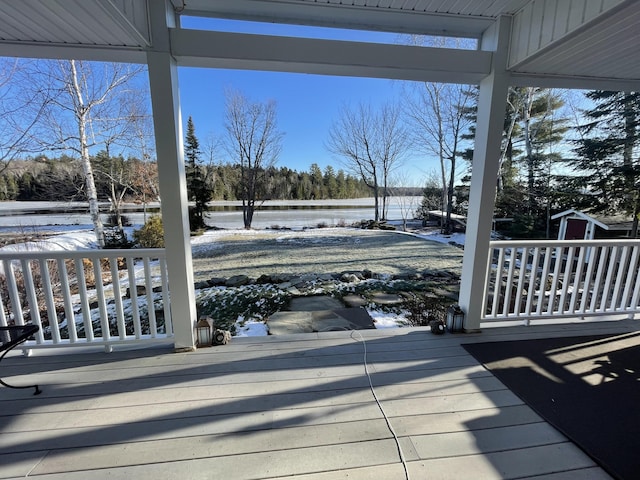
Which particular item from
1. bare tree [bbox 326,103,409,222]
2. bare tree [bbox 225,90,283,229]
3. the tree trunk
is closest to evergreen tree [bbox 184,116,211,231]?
bare tree [bbox 225,90,283,229]

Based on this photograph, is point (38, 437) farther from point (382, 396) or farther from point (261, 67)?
point (261, 67)

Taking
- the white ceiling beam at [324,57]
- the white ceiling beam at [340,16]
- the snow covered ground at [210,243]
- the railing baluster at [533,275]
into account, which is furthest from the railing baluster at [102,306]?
the railing baluster at [533,275]

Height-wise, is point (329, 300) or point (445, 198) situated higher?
point (445, 198)

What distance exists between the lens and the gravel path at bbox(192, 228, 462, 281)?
259 inches

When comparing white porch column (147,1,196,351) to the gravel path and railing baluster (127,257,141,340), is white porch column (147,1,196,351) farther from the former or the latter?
the gravel path

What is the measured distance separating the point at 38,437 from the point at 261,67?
2554mm

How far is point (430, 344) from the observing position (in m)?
2.33

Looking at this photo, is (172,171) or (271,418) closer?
(271,418)

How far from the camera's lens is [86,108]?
7102mm

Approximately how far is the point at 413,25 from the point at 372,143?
1001 centimetres

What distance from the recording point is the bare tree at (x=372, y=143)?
1090 centimetres

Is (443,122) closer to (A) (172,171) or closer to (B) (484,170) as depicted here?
(B) (484,170)

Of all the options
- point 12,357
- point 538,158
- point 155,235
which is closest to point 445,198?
point 538,158

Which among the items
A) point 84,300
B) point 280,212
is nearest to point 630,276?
point 84,300
